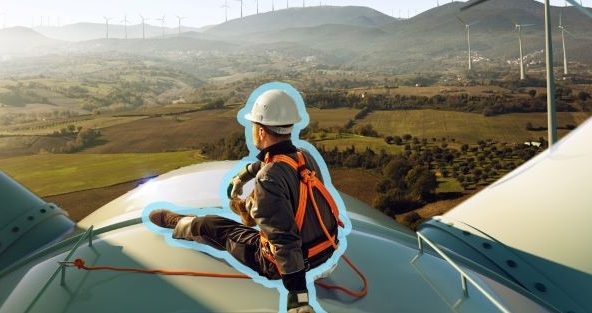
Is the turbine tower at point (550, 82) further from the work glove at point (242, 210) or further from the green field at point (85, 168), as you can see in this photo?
the green field at point (85, 168)

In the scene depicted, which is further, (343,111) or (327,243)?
(343,111)

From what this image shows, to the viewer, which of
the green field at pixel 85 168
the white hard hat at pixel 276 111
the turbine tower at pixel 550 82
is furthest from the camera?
the green field at pixel 85 168

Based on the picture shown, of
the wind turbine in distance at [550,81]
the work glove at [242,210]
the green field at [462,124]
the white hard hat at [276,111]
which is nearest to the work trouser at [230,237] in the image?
the work glove at [242,210]

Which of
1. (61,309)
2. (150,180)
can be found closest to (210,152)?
(150,180)

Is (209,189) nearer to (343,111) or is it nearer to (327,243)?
(327,243)

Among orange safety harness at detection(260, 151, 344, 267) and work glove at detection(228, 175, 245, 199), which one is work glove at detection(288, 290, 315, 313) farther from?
work glove at detection(228, 175, 245, 199)

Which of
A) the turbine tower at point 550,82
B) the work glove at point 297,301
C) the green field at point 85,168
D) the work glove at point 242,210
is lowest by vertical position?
the green field at point 85,168

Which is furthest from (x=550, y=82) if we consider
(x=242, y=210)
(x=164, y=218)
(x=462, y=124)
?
(x=462, y=124)
